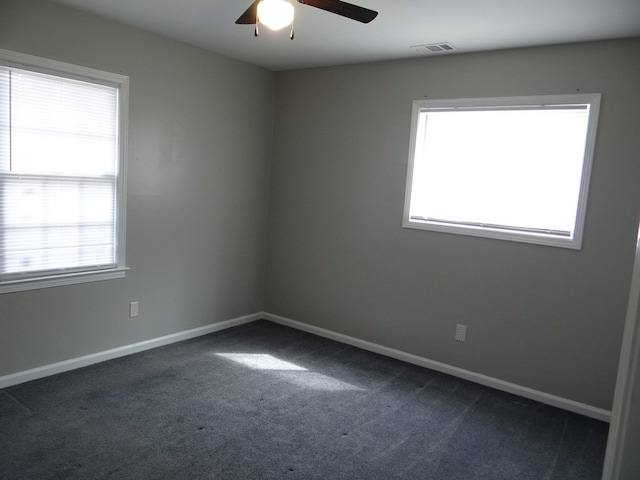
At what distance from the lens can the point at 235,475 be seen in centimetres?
230

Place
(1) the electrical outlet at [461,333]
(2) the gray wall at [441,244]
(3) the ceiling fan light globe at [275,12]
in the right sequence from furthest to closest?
(1) the electrical outlet at [461,333]
(2) the gray wall at [441,244]
(3) the ceiling fan light globe at [275,12]

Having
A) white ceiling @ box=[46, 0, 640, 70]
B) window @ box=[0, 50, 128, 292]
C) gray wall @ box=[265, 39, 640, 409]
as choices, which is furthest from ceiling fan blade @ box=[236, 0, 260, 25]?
gray wall @ box=[265, 39, 640, 409]

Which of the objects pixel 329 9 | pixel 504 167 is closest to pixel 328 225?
pixel 504 167

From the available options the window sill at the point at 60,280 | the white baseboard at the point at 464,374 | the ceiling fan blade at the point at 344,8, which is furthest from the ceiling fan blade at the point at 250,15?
the white baseboard at the point at 464,374

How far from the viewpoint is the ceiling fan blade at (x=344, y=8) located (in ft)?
7.18

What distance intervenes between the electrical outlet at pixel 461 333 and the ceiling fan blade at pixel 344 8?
243cm

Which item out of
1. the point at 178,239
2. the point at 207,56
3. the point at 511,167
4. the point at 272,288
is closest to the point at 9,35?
the point at 207,56

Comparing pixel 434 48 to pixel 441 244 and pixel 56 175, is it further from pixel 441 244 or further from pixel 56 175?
pixel 56 175

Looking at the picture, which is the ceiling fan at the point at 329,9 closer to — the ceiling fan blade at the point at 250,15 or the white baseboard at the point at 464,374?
the ceiling fan blade at the point at 250,15

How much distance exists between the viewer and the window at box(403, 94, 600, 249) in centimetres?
319

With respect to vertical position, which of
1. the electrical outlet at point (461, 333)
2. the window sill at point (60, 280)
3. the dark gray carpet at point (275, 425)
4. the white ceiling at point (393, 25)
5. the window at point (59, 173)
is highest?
the white ceiling at point (393, 25)

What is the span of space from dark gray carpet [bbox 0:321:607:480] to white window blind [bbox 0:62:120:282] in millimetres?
877

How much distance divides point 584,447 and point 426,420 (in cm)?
94

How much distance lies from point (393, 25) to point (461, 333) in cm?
234
